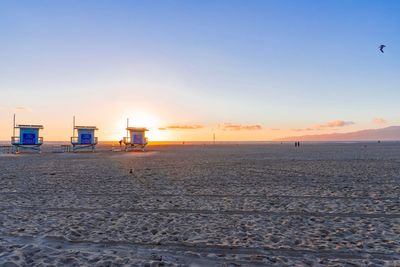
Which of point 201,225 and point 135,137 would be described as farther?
point 135,137

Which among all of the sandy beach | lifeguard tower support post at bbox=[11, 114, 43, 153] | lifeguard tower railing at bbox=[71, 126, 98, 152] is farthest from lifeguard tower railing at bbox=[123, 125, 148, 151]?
the sandy beach

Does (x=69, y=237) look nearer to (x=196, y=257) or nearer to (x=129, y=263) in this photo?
(x=129, y=263)

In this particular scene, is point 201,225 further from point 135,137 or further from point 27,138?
point 135,137

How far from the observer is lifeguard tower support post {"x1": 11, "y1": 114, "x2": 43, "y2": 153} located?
152 ft

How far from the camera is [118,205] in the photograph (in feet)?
34.9

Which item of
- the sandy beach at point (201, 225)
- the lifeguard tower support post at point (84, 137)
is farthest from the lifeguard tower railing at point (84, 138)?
the sandy beach at point (201, 225)

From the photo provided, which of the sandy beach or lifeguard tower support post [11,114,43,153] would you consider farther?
lifeguard tower support post [11,114,43,153]

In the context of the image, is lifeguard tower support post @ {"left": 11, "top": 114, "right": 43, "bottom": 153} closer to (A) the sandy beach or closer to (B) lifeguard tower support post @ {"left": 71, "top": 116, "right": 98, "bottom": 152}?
(B) lifeguard tower support post @ {"left": 71, "top": 116, "right": 98, "bottom": 152}

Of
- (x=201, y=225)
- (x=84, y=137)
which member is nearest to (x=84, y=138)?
(x=84, y=137)

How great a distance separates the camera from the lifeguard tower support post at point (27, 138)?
46397 millimetres

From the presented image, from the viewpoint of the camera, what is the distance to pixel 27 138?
47.0 m

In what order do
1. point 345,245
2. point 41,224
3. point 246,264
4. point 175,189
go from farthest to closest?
point 175,189 < point 41,224 < point 345,245 < point 246,264

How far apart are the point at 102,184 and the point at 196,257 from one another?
34.7 feet

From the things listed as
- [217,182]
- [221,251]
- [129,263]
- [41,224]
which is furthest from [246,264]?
[217,182]
